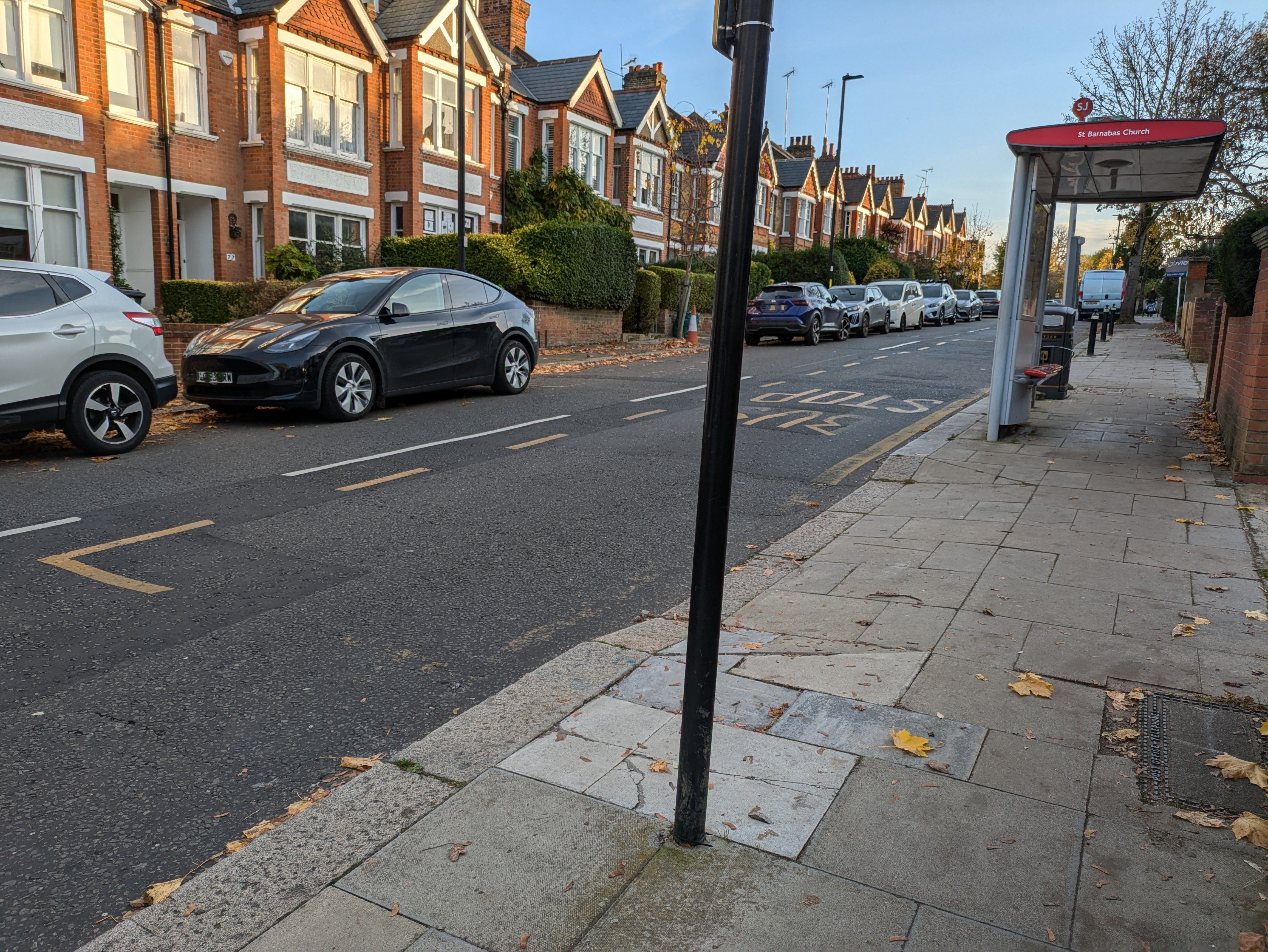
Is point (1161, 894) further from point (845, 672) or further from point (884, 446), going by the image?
point (884, 446)

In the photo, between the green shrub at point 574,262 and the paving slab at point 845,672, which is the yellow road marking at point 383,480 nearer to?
the paving slab at point 845,672

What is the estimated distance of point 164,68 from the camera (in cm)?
2033

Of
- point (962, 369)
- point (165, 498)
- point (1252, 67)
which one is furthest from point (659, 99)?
point (165, 498)

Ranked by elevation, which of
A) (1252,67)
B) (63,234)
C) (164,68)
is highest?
(1252,67)

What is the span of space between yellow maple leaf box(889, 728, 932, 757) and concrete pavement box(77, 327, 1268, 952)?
1cm

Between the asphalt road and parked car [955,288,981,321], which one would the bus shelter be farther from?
parked car [955,288,981,321]

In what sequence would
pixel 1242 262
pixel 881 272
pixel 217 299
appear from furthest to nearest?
pixel 881 272 → pixel 217 299 → pixel 1242 262

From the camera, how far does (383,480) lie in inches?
315

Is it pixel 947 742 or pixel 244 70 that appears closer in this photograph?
pixel 947 742

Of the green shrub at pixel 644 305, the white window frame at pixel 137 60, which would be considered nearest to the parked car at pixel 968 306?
the green shrub at pixel 644 305

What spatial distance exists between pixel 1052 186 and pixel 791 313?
15388mm

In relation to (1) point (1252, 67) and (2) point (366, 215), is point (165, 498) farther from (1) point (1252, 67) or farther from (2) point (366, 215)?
(1) point (1252, 67)

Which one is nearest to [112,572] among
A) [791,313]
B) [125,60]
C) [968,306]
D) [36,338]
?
[36,338]

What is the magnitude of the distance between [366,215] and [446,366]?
1485 cm
